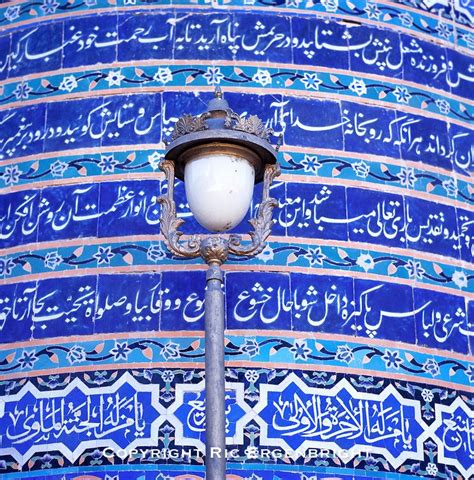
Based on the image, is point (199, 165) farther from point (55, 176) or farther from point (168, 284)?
point (55, 176)

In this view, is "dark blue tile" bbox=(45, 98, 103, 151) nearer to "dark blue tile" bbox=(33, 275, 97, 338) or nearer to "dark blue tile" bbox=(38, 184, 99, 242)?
"dark blue tile" bbox=(38, 184, 99, 242)

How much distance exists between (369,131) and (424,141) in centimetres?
45

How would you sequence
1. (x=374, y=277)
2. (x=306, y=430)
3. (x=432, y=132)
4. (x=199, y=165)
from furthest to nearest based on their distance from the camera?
(x=432, y=132), (x=374, y=277), (x=306, y=430), (x=199, y=165)

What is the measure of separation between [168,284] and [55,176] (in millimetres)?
1231

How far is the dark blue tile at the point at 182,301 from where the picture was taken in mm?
8555

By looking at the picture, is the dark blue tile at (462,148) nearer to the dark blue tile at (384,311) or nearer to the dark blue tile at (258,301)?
the dark blue tile at (384,311)

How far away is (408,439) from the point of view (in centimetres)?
842

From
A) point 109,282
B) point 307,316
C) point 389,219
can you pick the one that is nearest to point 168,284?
point 109,282

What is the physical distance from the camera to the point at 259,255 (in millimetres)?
8711

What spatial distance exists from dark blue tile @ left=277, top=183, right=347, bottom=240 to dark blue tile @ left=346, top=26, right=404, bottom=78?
1120 millimetres

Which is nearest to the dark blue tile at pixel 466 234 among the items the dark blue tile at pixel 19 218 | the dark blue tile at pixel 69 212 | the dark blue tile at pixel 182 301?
the dark blue tile at pixel 182 301

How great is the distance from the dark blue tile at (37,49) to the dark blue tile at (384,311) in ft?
9.42

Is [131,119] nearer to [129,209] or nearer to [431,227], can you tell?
[129,209]

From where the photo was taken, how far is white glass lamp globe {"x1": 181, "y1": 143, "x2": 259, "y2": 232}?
578cm
